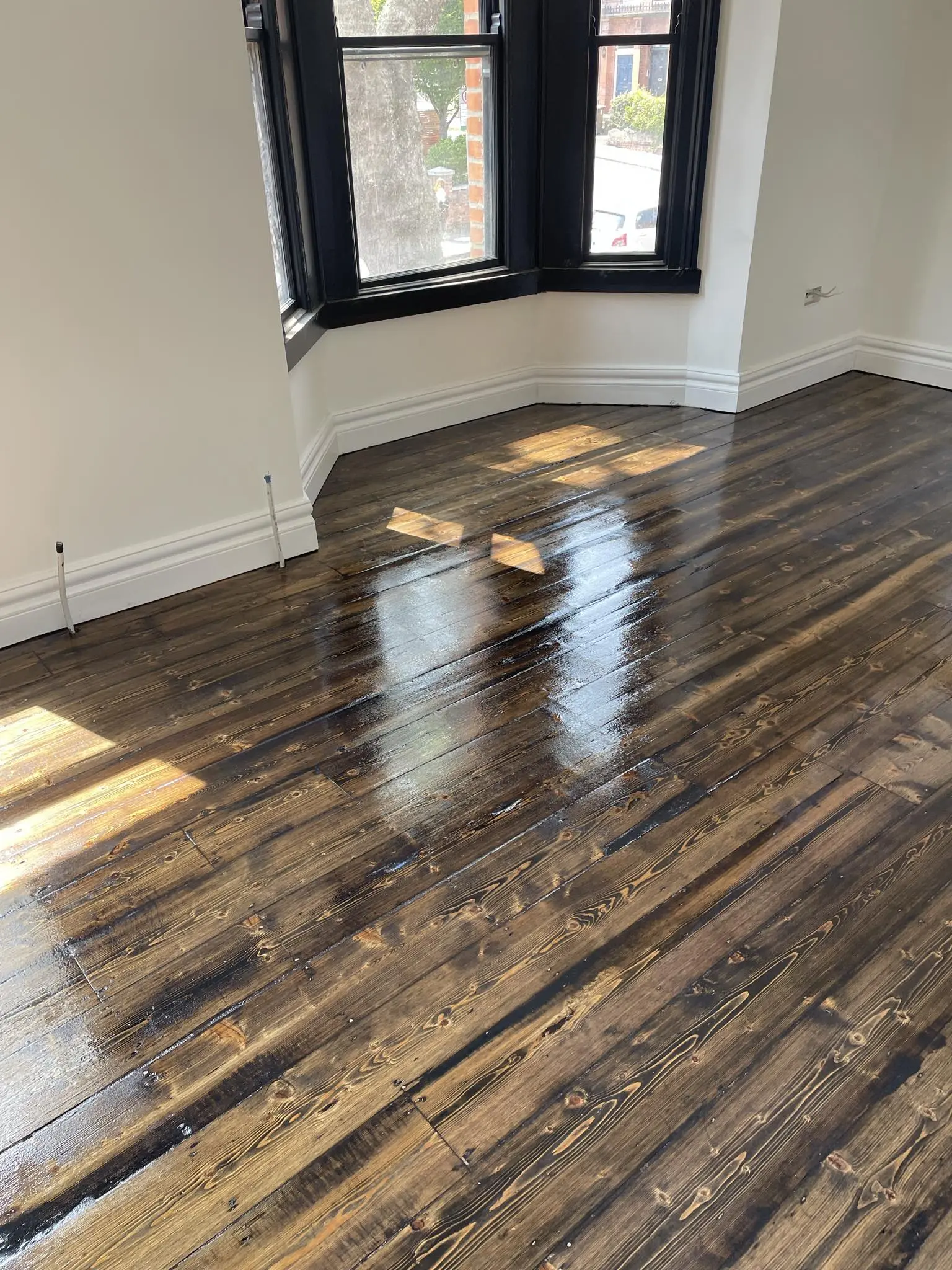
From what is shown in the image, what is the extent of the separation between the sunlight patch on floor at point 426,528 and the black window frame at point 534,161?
35.9 inches

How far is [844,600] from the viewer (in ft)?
9.56

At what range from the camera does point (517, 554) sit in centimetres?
319

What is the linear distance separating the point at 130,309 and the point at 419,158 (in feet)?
5.88

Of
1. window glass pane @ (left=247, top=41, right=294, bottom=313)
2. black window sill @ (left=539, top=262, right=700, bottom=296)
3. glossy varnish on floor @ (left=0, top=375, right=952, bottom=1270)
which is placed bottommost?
glossy varnish on floor @ (left=0, top=375, right=952, bottom=1270)

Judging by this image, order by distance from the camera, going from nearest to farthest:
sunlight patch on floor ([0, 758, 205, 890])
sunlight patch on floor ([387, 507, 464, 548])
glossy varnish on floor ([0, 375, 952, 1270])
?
glossy varnish on floor ([0, 375, 952, 1270])
sunlight patch on floor ([0, 758, 205, 890])
sunlight patch on floor ([387, 507, 464, 548])

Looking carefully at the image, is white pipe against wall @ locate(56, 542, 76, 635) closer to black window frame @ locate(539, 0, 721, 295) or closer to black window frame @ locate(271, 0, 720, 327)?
black window frame @ locate(271, 0, 720, 327)

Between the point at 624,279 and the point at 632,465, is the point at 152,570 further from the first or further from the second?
the point at 624,279

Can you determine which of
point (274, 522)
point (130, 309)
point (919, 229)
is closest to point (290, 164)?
point (130, 309)

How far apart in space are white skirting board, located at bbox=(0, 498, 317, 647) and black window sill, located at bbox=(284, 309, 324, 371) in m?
0.53

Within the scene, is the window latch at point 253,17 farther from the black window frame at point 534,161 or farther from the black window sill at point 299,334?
the black window sill at point 299,334

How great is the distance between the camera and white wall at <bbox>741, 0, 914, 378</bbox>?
3.81 meters

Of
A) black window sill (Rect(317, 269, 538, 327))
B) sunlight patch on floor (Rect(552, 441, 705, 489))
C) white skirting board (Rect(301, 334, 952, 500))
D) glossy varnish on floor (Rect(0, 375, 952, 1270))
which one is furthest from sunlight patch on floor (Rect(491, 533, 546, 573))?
black window sill (Rect(317, 269, 538, 327))

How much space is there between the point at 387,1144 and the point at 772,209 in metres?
3.93

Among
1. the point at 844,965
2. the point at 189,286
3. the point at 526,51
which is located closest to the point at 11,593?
the point at 189,286
